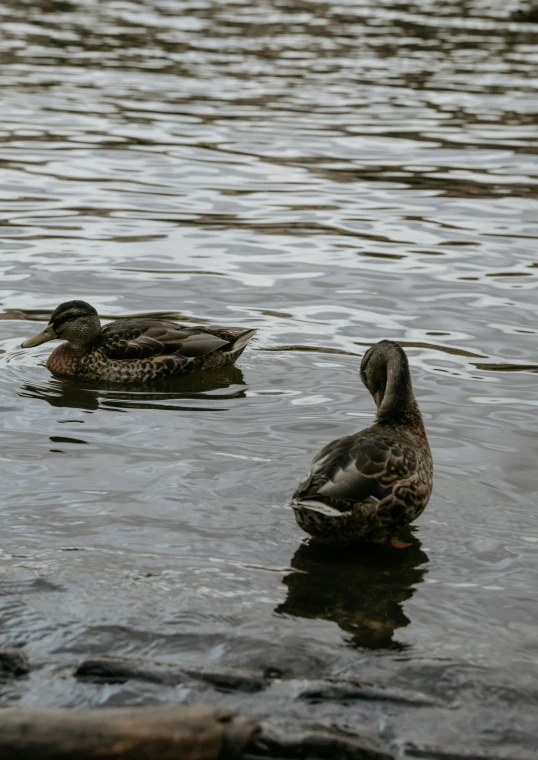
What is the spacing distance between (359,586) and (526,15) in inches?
1364

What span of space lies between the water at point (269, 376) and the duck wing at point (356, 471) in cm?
43

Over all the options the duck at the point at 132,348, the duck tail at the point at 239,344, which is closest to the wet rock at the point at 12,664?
the duck at the point at 132,348

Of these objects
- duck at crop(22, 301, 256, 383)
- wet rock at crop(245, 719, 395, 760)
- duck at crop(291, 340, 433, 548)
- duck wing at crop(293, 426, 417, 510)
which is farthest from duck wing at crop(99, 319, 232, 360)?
wet rock at crop(245, 719, 395, 760)

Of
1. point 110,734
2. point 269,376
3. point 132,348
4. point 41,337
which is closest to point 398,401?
point 269,376

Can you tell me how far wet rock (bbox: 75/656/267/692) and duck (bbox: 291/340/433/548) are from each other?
148 centimetres

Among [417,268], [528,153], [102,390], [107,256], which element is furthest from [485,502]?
[528,153]

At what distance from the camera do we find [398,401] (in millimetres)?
7852

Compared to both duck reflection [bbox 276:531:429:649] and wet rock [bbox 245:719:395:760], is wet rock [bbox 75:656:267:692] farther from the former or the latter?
duck reflection [bbox 276:531:429:649]

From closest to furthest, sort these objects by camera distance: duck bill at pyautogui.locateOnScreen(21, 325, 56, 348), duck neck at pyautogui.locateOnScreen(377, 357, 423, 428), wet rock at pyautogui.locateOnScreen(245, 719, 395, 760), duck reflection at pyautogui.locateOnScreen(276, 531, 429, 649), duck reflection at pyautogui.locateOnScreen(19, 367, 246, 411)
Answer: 1. wet rock at pyautogui.locateOnScreen(245, 719, 395, 760)
2. duck reflection at pyautogui.locateOnScreen(276, 531, 429, 649)
3. duck neck at pyautogui.locateOnScreen(377, 357, 423, 428)
4. duck reflection at pyautogui.locateOnScreen(19, 367, 246, 411)
5. duck bill at pyautogui.locateOnScreen(21, 325, 56, 348)

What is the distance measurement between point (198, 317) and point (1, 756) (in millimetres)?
8222

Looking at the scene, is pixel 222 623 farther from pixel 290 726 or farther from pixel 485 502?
pixel 485 502

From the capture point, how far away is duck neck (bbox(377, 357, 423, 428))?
784 cm

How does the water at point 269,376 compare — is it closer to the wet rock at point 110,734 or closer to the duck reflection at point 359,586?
the duck reflection at point 359,586

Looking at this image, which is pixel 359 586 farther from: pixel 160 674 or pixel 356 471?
pixel 160 674
